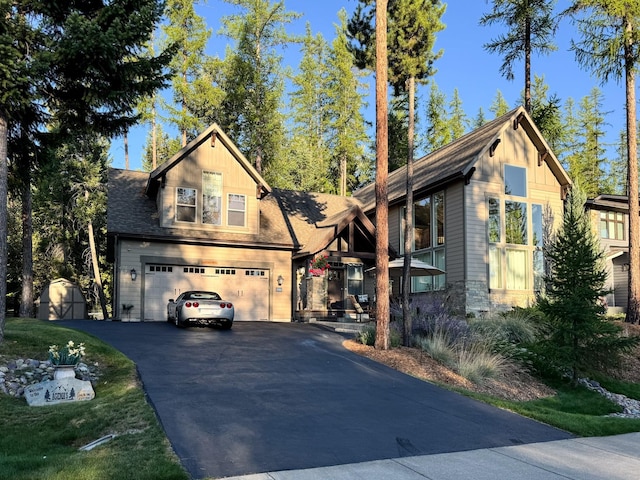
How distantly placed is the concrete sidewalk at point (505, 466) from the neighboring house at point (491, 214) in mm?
12673

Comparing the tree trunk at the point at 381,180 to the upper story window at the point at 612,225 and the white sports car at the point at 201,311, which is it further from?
the upper story window at the point at 612,225

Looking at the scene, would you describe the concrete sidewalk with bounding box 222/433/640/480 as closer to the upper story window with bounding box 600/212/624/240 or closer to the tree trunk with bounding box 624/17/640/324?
the tree trunk with bounding box 624/17/640/324

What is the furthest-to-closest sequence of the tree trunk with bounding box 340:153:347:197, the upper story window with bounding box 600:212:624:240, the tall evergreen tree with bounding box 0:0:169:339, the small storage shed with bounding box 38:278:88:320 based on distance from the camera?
the tree trunk with bounding box 340:153:347:197 < the small storage shed with bounding box 38:278:88:320 < the upper story window with bounding box 600:212:624:240 < the tall evergreen tree with bounding box 0:0:169:339

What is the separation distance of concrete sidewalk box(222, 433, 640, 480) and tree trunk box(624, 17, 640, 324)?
13.5 m

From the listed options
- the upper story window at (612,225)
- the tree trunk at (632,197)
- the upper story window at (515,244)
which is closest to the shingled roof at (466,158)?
the upper story window at (515,244)

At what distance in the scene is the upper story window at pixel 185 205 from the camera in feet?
72.4

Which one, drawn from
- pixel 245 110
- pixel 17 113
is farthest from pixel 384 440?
pixel 245 110

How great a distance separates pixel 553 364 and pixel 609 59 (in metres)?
13.5

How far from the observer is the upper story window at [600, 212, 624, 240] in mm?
29344

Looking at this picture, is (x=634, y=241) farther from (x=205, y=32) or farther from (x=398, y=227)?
(x=205, y=32)

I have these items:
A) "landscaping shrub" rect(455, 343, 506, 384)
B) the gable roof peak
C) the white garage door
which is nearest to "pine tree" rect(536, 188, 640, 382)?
"landscaping shrub" rect(455, 343, 506, 384)

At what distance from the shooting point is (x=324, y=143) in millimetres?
43719

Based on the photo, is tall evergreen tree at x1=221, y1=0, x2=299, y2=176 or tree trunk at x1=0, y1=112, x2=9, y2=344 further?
tall evergreen tree at x1=221, y1=0, x2=299, y2=176

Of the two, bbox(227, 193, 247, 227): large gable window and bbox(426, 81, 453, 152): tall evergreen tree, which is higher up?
bbox(426, 81, 453, 152): tall evergreen tree
